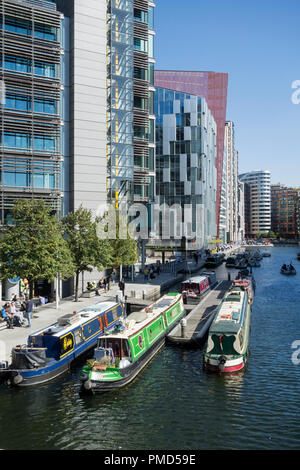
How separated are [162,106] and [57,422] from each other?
9942cm

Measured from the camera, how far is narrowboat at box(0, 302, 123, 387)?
845 inches

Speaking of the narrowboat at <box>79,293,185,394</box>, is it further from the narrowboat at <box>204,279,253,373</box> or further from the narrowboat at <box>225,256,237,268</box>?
the narrowboat at <box>225,256,237,268</box>

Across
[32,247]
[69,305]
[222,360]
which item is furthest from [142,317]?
[69,305]

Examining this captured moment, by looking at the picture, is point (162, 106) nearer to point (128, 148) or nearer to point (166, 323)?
point (128, 148)

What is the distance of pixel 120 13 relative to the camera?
5391 cm

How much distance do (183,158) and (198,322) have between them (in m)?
77.3

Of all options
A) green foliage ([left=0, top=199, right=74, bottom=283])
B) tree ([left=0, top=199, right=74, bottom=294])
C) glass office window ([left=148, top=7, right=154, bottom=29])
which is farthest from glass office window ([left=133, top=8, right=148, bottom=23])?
tree ([left=0, top=199, right=74, bottom=294])

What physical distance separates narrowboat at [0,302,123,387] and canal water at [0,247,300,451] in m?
0.58

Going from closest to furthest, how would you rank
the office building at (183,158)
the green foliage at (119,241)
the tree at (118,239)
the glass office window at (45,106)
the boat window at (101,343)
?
1. the boat window at (101,343)
2. the glass office window at (45,106)
3. the tree at (118,239)
4. the green foliage at (119,241)
5. the office building at (183,158)

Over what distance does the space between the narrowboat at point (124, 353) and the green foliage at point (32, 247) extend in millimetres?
8709

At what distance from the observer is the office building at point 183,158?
106m

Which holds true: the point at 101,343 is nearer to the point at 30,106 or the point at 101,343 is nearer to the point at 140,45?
the point at 30,106

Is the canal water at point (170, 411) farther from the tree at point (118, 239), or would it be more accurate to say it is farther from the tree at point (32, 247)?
the tree at point (118, 239)

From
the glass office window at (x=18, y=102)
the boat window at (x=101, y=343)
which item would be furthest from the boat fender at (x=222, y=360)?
the glass office window at (x=18, y=102)
